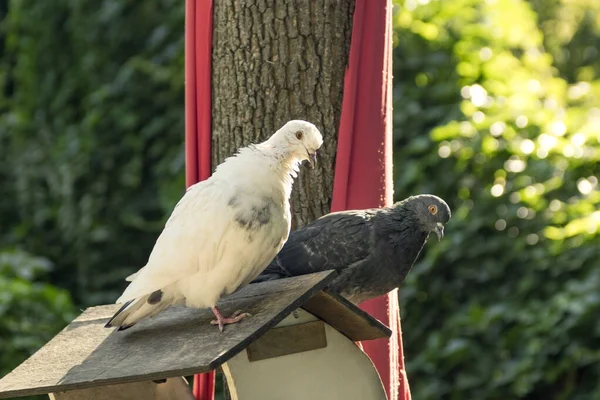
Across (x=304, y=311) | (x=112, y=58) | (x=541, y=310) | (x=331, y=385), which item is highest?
(x=112, y=58)

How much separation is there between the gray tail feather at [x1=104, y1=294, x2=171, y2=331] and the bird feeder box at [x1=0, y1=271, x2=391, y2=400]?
0.04 metres

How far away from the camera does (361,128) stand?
3.45 metres

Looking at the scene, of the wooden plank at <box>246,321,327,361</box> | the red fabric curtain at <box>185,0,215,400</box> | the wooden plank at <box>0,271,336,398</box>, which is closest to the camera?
the wooden plank at <box>0,271,336,398</box>

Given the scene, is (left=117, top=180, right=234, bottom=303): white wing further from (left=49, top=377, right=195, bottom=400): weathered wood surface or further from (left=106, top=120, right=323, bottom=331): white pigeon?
(left=49, top=377, right=195, bottom=400): weathered wood surface

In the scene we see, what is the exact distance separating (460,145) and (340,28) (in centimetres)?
194

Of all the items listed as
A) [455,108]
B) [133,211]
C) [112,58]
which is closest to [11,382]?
[455,108]

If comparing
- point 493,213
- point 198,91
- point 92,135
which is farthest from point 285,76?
point 92,135

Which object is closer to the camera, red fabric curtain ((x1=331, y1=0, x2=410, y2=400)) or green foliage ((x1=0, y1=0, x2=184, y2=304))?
red fabric curtain ((x1=331, y1=0, x2=410, y2=400))

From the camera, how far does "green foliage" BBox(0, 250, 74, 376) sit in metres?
5.51

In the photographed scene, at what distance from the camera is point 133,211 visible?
670 centimetres

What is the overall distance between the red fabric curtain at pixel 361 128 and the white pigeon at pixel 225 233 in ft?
1.73

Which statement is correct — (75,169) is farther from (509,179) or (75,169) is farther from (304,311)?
(304,311)

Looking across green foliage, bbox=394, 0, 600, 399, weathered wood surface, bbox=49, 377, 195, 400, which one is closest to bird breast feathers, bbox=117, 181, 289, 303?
weathered wood surface, bbox=49, 377, 195, 400

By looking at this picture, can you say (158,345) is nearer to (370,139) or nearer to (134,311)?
(134,311)
